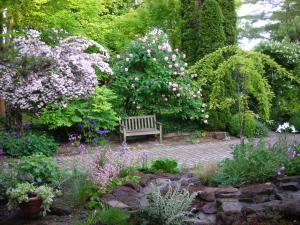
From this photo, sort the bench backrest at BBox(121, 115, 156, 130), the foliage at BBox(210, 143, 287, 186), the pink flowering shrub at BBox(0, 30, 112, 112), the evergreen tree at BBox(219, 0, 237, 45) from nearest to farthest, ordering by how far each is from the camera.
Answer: the foliage at BBox(210, 143, 287, 186) → the pink flowering shrub at BBox(0, 30, 112, 112) → the bench backrest at BBox(121, 115, 156, 130) → the evergreen tree at BBox(219, 0, 237, 45)

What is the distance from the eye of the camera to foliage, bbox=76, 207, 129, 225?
3.91m

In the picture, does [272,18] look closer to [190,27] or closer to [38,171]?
[190,27]

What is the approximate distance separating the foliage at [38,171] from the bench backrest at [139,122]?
610 centimetres

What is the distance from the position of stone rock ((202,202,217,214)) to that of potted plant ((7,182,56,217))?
163 cm

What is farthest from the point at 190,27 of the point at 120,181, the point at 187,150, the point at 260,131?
the point at 120,181

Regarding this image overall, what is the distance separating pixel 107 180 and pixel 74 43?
6294 millimetres

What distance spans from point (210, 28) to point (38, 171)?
8.45m

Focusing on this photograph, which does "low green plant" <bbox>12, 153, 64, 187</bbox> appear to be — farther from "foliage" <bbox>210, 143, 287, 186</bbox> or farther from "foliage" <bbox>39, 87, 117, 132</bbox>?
"foliage" <bbox>39, 87, 117, 132</bbox>

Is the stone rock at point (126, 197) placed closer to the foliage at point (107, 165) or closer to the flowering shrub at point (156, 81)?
the foliage at point (107, 165)

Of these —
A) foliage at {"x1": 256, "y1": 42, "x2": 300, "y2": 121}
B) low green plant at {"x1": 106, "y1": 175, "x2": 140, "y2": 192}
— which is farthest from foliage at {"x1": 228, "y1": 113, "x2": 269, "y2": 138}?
low green plant at {"x1": 106, "y1": 175, "x2": 140, "y2": 192}

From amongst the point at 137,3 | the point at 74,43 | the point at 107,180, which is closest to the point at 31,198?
the point at 107,180

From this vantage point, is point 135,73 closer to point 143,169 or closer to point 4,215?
point 143,169

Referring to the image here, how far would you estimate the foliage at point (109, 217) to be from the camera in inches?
154

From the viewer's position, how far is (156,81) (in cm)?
1102
